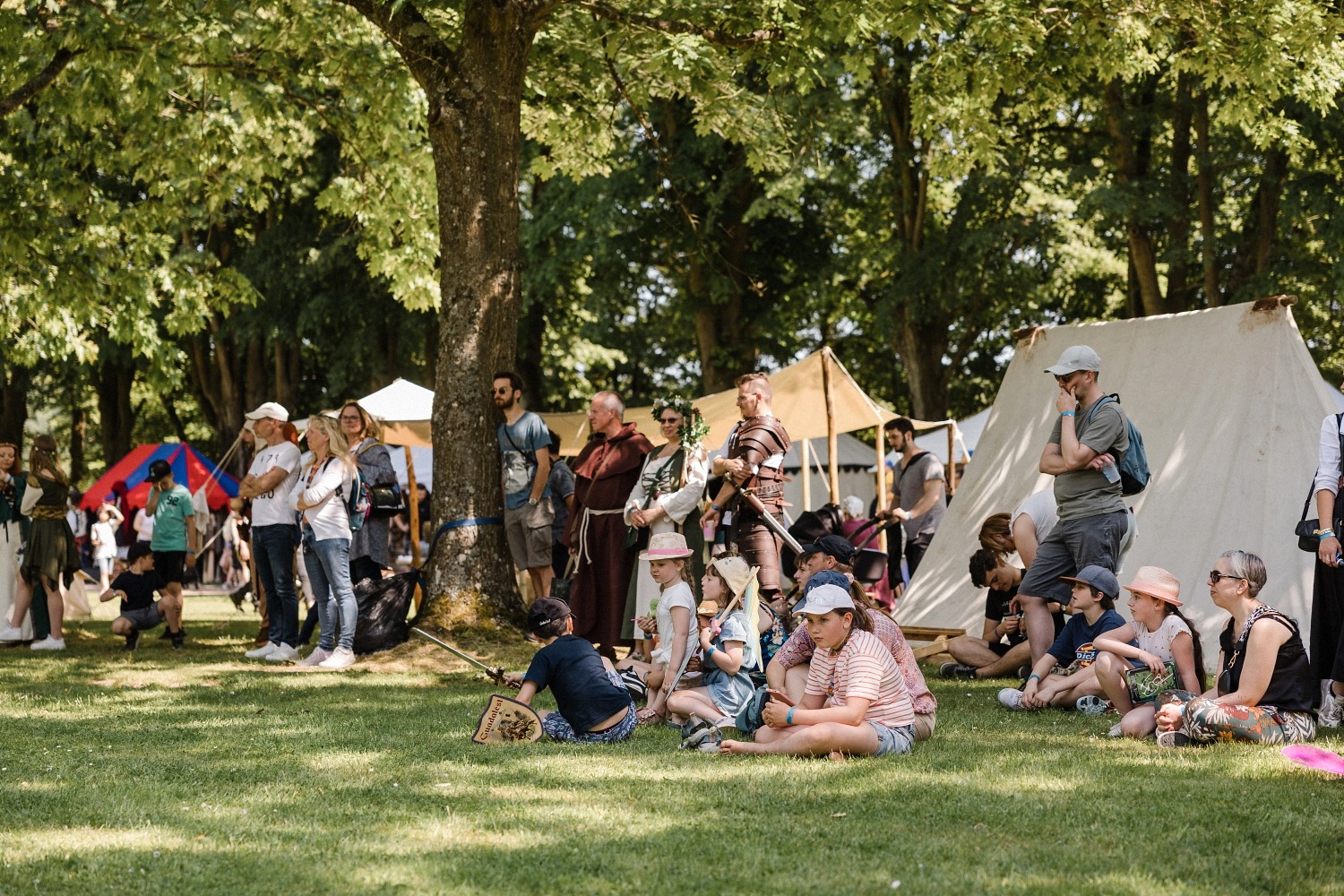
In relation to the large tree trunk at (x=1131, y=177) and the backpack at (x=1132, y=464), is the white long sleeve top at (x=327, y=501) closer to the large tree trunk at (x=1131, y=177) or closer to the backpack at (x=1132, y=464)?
the backpack at (x=1132, y=464)

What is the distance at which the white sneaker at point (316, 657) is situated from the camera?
10.2 metres

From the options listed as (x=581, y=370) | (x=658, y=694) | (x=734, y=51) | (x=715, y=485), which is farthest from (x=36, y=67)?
(x=581, y=370)

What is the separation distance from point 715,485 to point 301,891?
1124 centimetres

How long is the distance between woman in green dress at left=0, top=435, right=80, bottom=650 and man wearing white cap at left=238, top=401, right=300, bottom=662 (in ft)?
6.74

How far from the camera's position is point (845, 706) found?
246 inches

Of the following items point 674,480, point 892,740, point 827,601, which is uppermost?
point 674,480

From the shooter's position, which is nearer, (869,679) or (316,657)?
(869,679)

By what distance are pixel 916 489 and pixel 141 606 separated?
6.60m

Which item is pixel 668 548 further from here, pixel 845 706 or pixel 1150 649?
pixel 1150 649

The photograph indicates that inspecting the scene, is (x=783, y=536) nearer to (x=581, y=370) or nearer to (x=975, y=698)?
(x=975, y=698)

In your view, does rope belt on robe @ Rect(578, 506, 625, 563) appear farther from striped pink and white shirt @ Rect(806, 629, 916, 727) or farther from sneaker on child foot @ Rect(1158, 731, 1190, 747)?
sneaker on child foot @ Rect(1158, 731, 1190, 747)

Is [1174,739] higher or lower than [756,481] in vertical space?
lower

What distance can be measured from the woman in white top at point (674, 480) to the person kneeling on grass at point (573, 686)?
2.24 m

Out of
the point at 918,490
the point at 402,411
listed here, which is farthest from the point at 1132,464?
the point at 402,411
